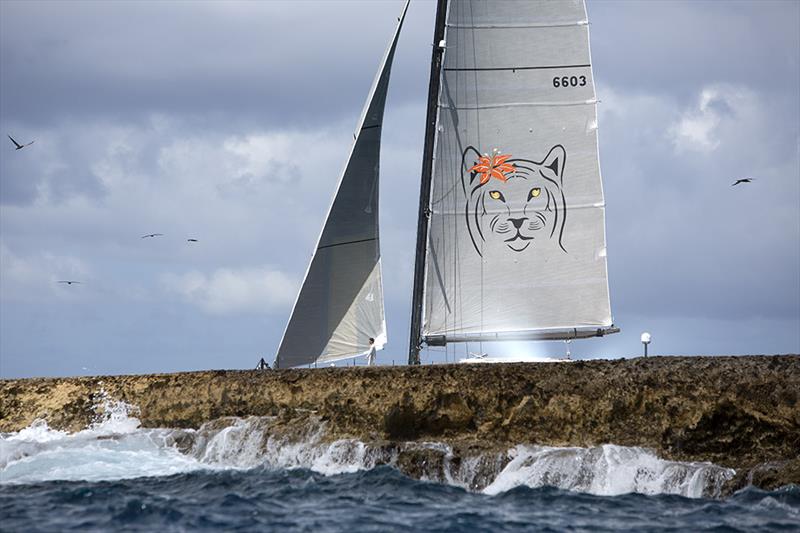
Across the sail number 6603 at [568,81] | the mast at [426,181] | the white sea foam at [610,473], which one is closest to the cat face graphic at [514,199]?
the mast at [426,181]

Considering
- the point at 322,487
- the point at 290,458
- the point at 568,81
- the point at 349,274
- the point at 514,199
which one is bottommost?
the point at 322,487

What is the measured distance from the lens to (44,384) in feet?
89.0

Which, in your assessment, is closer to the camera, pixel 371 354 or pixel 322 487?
pixel 322 487

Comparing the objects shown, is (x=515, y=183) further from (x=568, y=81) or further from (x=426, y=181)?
(x=568, y=81)

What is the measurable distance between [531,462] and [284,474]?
475 cm

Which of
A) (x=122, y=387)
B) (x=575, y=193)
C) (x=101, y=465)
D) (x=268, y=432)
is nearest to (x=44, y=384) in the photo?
(x=122, y=387)

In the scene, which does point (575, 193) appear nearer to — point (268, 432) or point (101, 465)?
point (268, 432)

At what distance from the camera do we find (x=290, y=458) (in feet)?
77.9

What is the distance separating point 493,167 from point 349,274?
191 inches

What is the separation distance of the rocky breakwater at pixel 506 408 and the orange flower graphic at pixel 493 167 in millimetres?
8172

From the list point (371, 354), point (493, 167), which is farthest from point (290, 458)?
point (493, 167)

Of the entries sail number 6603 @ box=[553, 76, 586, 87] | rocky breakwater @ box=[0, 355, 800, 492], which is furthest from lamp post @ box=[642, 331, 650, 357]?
sail number 6603 @ box=[553, 76, 586, 87]

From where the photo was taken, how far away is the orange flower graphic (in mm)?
31359

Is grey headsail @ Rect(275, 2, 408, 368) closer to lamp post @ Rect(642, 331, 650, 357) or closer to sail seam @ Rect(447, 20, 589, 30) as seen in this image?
sail seam @ Rect(447, 20, 589, 30)
